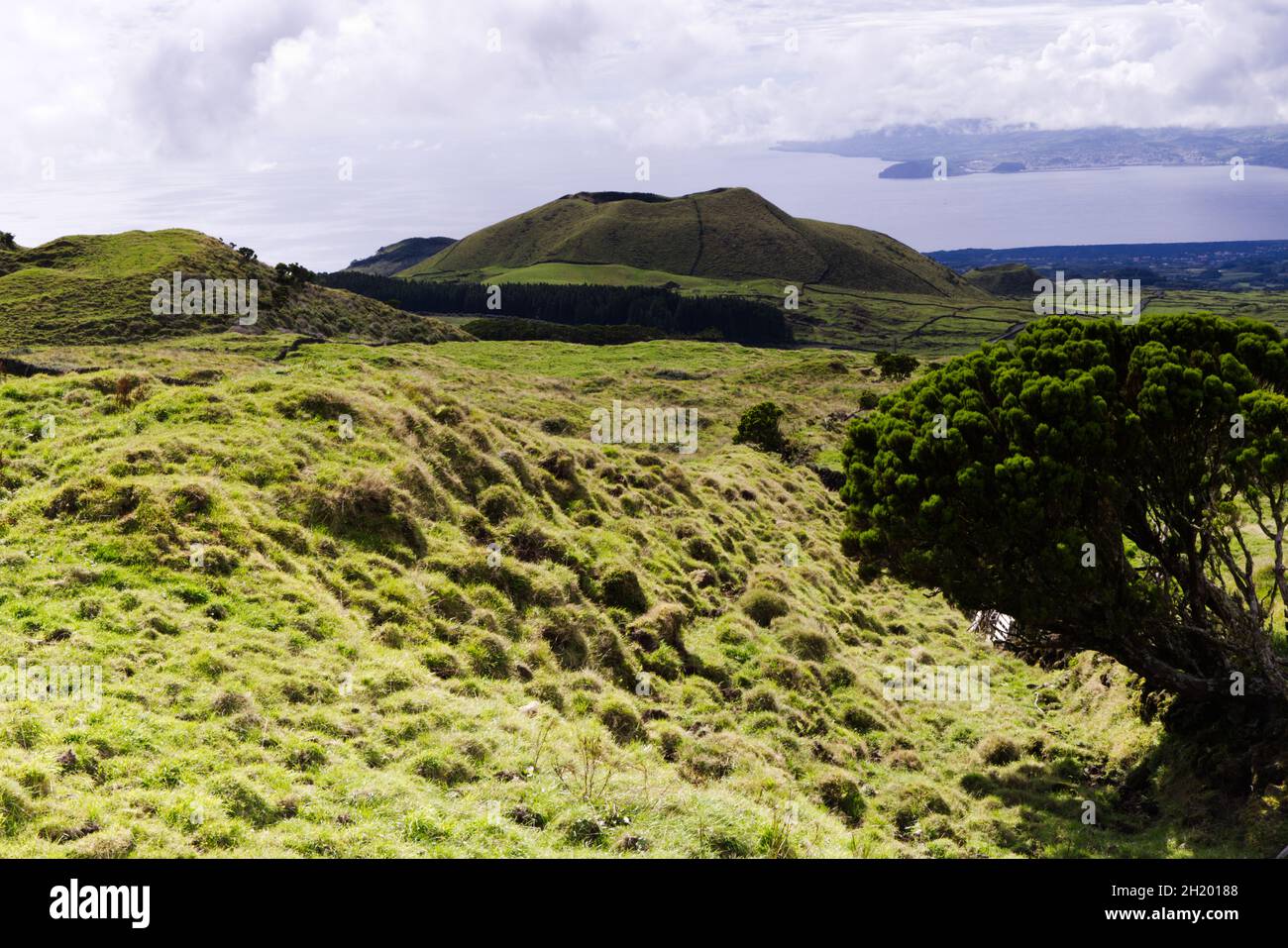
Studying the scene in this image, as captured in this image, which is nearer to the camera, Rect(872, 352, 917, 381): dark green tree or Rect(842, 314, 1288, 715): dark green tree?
Rect(842, 314, 1288, 715): dark green tree

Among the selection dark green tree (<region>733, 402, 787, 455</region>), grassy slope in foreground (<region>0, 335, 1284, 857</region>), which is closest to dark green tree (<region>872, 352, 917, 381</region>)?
dark green tree (<region>733, 402, 787, 455</region>)

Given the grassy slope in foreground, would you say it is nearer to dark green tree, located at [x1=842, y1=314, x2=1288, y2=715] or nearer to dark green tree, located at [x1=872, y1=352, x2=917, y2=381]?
dark green tree, located at [x1=842, y1=314, x2=1288, y2=715]

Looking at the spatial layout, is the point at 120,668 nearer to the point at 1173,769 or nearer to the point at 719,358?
the point at 1173,769

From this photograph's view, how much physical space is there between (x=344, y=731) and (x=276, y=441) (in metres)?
13.9

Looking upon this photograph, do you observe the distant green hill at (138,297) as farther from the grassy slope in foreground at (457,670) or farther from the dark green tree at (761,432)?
the grassy slope in foreground at (457,670)

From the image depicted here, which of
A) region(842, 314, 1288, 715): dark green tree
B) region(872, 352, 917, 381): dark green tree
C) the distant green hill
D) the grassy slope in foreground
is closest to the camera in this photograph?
the grassy slope in foreground

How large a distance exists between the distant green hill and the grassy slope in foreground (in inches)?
3179

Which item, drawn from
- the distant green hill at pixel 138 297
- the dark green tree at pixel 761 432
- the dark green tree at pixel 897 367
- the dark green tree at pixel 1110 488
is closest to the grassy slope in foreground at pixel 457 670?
the dark green tree at pixel 1110 488

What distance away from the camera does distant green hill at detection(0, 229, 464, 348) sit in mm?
99812

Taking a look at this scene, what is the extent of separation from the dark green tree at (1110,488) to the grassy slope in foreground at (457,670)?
3.78 metres

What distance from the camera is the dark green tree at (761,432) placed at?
62.3 meters

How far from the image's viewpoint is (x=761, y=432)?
62500 mm

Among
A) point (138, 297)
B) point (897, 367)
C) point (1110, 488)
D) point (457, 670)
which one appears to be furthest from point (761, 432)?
point (138, 297)
